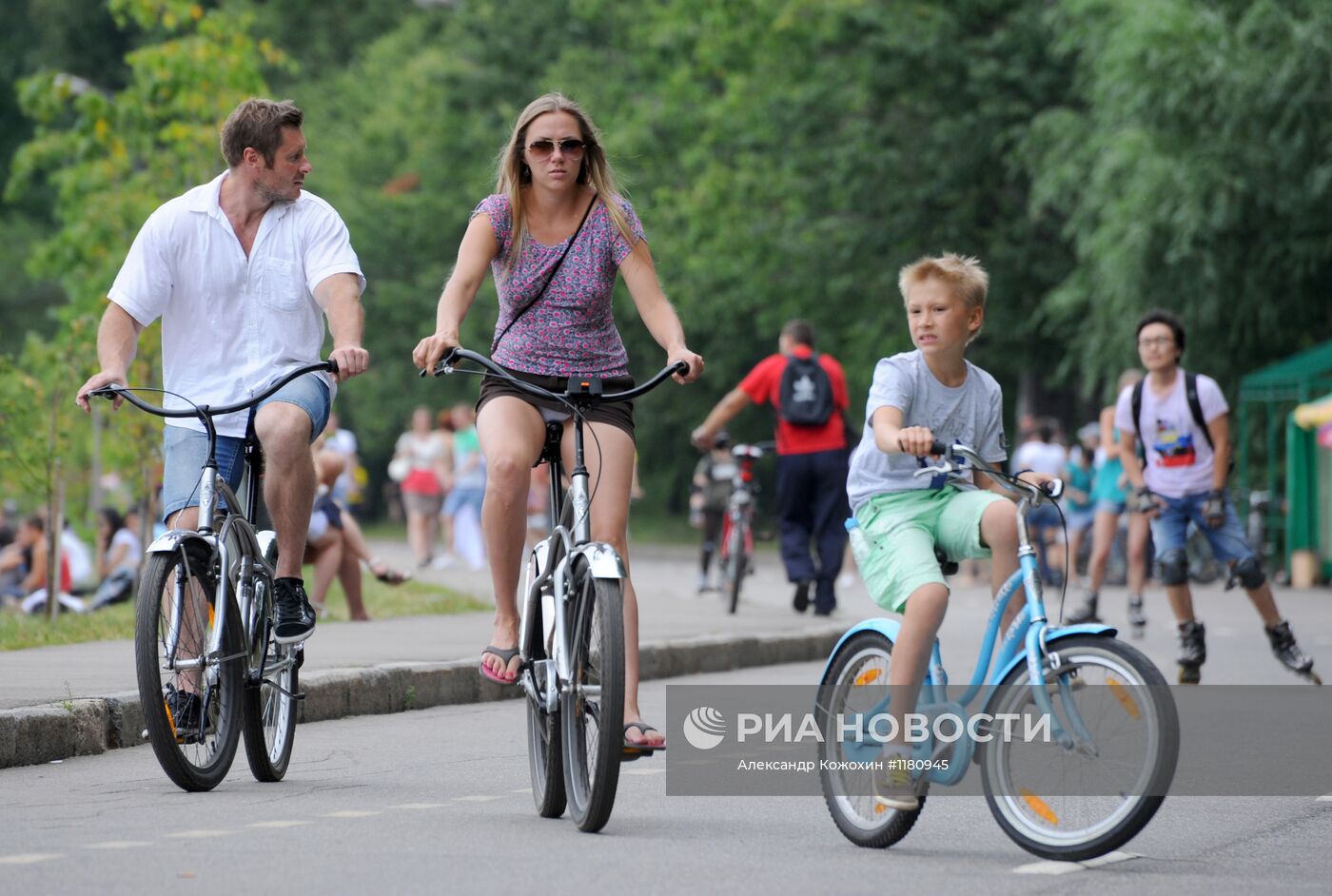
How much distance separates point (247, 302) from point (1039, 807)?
3.10 metres

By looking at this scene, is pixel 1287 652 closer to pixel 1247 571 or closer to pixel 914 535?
pixel 1247 571

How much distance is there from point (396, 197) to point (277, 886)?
140 feet

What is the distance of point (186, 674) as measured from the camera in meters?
6.49

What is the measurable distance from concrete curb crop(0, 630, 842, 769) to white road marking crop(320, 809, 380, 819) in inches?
62.7

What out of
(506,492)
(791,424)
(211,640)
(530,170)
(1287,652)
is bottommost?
(1287,652)

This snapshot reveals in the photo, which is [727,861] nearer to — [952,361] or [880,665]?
[880,665]

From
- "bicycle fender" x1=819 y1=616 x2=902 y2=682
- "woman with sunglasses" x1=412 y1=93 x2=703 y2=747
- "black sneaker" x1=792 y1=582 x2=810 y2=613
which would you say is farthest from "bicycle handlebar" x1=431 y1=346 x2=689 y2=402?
"black sneaker" x1=792 y1=582 x2=810 y2=613

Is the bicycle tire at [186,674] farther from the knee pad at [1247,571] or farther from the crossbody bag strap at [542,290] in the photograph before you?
the knee pad at [1247,571]

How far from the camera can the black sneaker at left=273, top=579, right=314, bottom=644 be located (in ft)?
22.3

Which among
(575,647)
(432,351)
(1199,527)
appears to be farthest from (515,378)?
(1199,527)

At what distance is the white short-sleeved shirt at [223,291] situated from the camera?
6.86m

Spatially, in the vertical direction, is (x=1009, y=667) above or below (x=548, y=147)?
below

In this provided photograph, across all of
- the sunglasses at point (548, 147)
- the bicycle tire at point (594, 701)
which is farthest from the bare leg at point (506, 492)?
the sunglasses at point (548, 147)

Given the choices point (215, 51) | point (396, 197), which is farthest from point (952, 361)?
point (396, 197)
